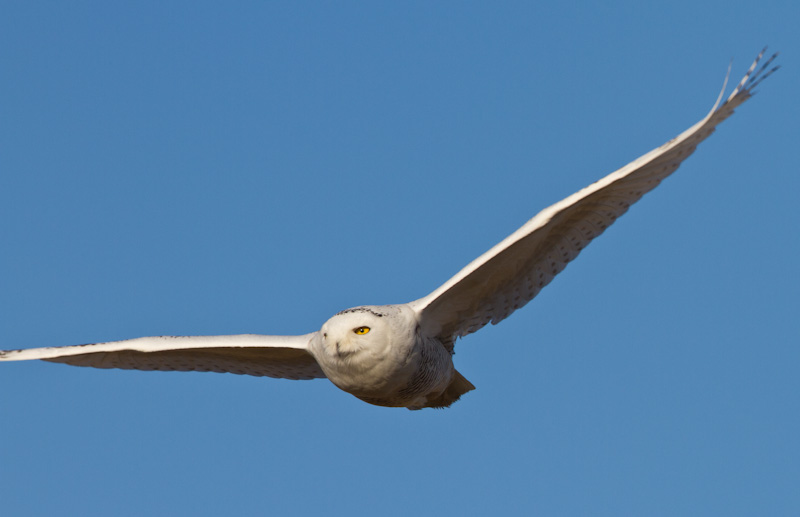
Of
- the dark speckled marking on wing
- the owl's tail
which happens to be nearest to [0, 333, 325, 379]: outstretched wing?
the dark speckled marking on wing

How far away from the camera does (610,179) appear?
1181 cm

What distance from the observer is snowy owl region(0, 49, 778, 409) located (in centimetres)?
1177

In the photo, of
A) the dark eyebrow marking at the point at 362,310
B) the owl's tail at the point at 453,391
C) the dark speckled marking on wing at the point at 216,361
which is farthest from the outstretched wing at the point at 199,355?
the owl's tail at the point at 453,391

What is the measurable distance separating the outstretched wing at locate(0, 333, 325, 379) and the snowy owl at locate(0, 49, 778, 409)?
13 millimetres

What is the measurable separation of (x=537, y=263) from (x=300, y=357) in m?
3.03

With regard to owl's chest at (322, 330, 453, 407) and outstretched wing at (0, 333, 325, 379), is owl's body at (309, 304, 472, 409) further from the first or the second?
outstretched wing at (0, 333, 325, 379)

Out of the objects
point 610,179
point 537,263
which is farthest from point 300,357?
point 610,179

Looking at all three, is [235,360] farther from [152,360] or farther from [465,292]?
[465,292]

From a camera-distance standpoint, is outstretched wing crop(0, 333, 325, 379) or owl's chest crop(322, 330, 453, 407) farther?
outstretched wing crop(0, 333, 325, 379)

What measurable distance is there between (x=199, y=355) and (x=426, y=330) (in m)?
2.95

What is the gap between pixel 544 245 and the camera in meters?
12.9

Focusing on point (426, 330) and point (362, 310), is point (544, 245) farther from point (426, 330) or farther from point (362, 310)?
point (362, 310)

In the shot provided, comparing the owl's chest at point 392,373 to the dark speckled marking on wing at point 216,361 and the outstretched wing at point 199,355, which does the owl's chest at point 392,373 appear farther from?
the dark speckled marking on wing at point 216,361

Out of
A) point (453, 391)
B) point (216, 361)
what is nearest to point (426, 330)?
point (453, 391)
